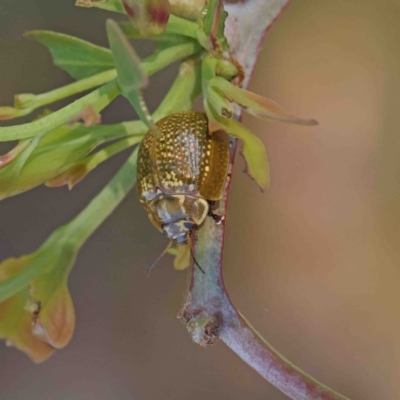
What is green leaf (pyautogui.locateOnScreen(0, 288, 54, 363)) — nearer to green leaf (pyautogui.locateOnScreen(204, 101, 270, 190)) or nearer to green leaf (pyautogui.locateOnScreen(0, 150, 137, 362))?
green leaf (pyautogui.locateOnScreen(0, 150, 137, 362))

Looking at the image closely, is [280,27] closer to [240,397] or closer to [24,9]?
[24,9]

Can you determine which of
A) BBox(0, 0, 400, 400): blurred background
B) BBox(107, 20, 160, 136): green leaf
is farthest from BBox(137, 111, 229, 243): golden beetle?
BBox(0, 0, 400, 400): blurred background

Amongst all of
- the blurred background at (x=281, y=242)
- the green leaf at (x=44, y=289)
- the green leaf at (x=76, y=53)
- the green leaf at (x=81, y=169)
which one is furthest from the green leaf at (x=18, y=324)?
the blurred background at (x=281, y=242)

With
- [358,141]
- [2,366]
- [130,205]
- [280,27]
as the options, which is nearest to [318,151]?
[358,141]

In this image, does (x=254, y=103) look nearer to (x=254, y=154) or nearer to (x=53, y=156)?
(x=254, y=154)

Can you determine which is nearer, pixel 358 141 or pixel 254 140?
pixel 254 140

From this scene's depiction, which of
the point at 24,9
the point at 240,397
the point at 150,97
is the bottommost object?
the point at 240,397
